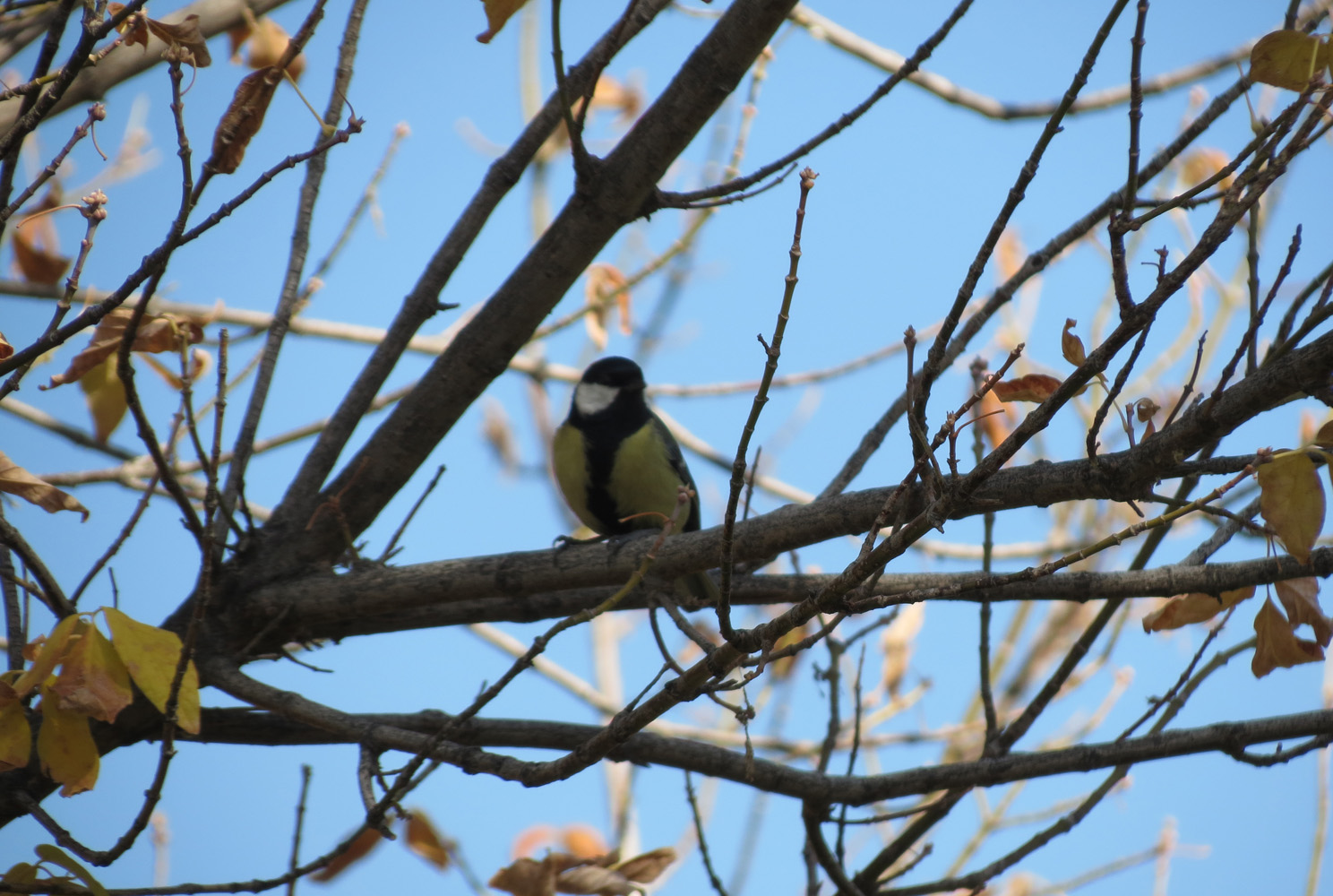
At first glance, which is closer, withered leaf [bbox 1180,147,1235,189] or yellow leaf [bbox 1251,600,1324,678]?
yellow leaf [bbox 1251,600,1324,678]

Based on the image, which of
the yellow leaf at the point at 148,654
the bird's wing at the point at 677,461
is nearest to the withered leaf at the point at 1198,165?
the bird's wing at the point at 677,461

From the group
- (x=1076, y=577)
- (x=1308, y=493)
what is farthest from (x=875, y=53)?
(x=1308, y=493)

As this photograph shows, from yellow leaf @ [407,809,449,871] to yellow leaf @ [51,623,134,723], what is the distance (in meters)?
0.82

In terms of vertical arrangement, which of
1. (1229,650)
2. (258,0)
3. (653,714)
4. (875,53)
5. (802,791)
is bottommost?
(653,714)

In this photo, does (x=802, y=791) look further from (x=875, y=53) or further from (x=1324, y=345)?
(x=875, y=53)

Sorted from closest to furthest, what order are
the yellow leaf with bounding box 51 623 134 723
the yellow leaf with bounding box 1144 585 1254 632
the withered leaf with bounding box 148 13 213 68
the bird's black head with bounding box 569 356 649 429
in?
the yellow leaf with bounding box 51 623 134 723 < the withered leaf with bounding box 148 13 213 68 < the yellow leaf with bounding box 1144 585 1254 632 < the bird's black head with bounding box 569 356 649 429

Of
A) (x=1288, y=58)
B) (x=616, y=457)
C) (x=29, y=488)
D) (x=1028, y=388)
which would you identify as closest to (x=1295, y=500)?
(x=1028, y=388)

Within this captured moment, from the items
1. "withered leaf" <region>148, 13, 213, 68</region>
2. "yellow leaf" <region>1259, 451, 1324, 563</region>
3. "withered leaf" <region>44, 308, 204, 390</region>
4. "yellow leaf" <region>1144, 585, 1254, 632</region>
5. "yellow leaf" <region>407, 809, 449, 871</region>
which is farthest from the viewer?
"yellow leaf" <region>407, 809, 449, 871</region>

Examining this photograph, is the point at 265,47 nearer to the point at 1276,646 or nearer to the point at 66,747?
the point at 66,747

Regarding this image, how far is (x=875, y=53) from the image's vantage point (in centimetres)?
363

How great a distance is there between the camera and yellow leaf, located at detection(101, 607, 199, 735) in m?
1.57

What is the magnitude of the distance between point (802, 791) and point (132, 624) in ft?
4.88

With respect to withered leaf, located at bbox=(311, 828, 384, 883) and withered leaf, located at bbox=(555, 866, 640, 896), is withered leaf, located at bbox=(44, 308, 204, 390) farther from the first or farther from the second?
withered leaf, located at bbox=(555, 866, 640, 896)

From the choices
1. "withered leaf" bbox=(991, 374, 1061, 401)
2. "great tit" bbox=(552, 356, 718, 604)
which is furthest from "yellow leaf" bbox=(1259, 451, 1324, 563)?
"great tit" bbox=(552, 356, 718, 604)
